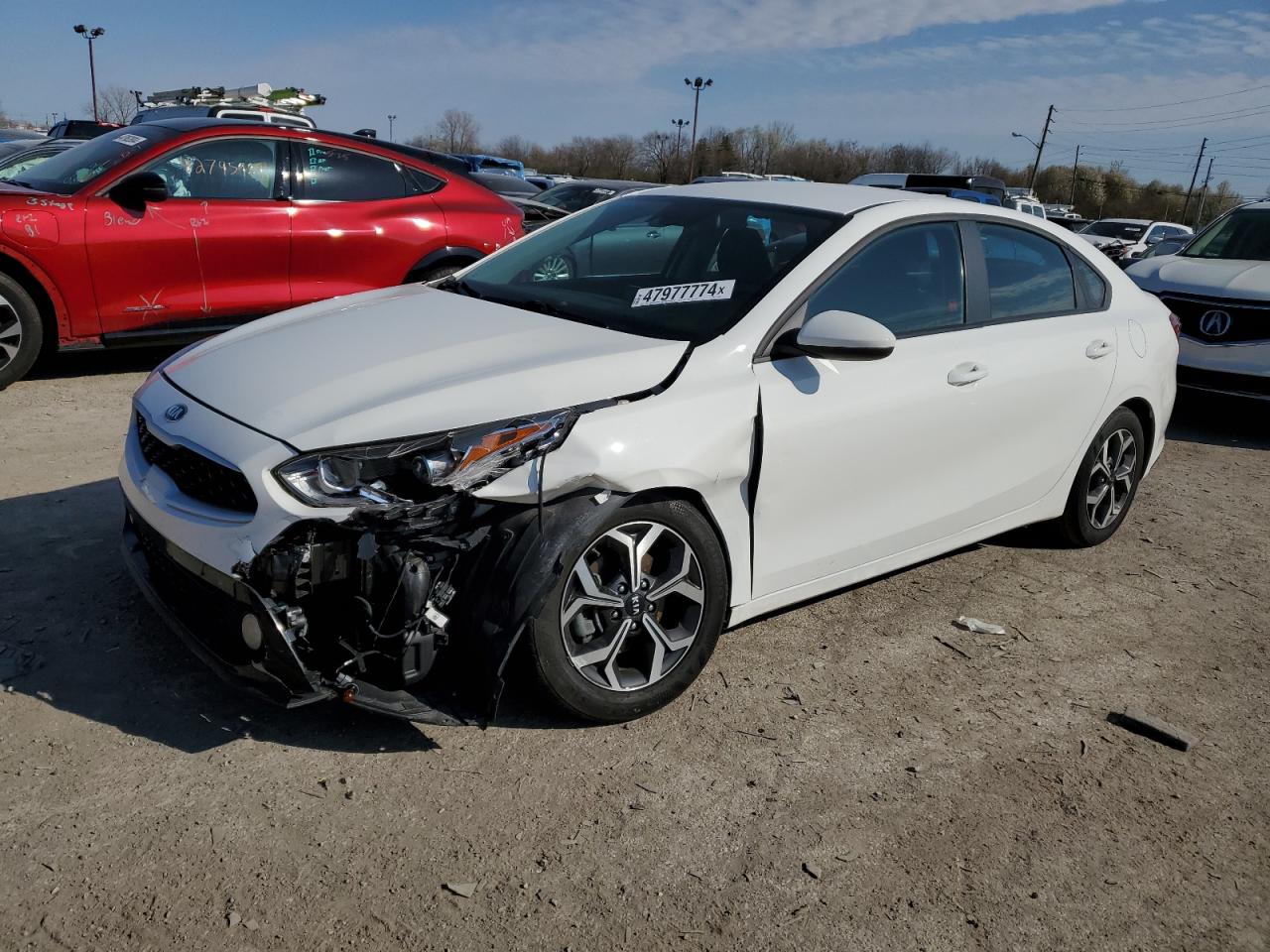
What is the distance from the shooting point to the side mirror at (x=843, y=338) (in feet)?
10.7

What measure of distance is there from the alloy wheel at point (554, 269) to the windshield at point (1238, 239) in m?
6.91

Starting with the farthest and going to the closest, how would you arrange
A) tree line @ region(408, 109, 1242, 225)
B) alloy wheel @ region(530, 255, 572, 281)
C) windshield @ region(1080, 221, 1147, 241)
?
tree line @ region(408, 109, 1242, 225)
windshield @ region(1080, 221, 1147, 241)
alloy wheel @ region(530, 255, 572, 281)

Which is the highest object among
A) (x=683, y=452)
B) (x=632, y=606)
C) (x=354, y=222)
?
(x=354, y=222)

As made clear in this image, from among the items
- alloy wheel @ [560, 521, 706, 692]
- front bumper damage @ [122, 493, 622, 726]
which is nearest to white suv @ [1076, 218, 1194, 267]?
alloy wheel @ [560, 521, 706, 692]

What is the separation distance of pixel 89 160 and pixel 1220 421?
8.83 meters

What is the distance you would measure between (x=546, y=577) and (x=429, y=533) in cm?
34

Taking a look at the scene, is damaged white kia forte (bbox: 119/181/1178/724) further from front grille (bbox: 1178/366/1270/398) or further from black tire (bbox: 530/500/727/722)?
front grille (bbox: 1178/366/1270/398)

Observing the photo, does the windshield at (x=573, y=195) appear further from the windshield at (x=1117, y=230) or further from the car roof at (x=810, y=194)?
the windshield at (x=1117, y=230)

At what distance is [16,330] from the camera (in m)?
6.24

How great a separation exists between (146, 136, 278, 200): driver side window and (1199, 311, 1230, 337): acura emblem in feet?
23.0

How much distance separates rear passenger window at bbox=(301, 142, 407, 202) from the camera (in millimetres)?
7195

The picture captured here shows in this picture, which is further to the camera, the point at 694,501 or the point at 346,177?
the point at 346,177

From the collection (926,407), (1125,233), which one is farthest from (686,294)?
(1125,233)

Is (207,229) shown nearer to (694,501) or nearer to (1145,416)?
(694,501)
